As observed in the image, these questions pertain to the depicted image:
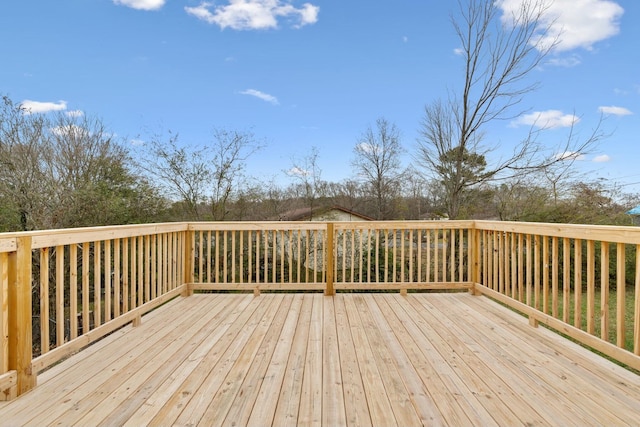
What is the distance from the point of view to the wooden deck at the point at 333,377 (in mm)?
1406

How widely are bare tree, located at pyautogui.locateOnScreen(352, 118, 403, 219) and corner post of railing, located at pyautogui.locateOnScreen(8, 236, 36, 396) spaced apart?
7.35 meters

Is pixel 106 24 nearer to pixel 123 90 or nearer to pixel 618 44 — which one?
pixel 123 90

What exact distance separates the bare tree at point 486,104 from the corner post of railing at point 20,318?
6.69m

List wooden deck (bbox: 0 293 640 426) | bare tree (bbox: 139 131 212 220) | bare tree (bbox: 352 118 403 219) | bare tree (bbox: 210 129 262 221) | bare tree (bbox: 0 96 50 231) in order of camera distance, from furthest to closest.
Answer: bare tree (bbox: 352 118 403 219) < bare tree (bbox: 210 129 262 221) < bare tree (bbox: 139 131 212 220) < bare tree (bbox: 0 96 50 231) < wooden deck (bbox: 0 293 640 426)

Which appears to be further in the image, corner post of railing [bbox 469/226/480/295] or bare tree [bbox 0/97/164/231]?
bare tree [bbox 0/97/164/231]

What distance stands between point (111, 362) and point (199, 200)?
5447 millimetres

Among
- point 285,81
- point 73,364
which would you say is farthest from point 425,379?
point 285,81

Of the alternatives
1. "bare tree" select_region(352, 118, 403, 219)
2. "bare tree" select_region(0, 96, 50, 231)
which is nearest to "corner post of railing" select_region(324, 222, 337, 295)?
"bare tree" select_region(352, 118, 403, 219)

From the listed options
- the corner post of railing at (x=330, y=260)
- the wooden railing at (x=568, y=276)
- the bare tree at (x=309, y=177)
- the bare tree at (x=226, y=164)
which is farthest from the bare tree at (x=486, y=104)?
the bare tree at (x=226, y=164)

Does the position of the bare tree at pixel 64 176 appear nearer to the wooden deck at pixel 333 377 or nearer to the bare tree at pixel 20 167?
the bare tree at pixel 20 167

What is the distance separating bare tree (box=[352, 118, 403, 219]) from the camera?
8.16 meters

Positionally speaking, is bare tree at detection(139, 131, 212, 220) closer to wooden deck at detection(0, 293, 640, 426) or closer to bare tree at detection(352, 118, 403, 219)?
bare tree at detection(352, 118, 403, 219)

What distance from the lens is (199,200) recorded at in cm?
708

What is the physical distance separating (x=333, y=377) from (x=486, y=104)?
21.3 ft
